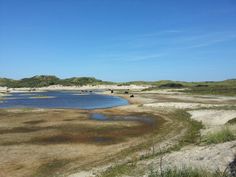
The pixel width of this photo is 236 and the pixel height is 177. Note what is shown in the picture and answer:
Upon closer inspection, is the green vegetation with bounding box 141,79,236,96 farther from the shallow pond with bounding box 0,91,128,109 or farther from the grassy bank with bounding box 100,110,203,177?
the grassy bank with bounding box 100,110,203,177

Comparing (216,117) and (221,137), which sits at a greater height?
(221,137)

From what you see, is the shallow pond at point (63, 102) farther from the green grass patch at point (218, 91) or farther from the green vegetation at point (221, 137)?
the green vegetation at point (221, 137)

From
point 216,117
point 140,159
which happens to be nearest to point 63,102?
point 216,117

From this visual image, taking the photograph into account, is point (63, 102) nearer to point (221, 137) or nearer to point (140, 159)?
point (140, 159)

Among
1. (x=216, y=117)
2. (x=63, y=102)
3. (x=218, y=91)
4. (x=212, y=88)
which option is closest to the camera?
(x=216, y=117)

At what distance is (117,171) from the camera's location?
17828 mm

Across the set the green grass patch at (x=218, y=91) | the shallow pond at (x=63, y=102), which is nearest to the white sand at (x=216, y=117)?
the shallow pond at (x=63, y=102)

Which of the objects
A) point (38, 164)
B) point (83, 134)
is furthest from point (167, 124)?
point (38, 164)

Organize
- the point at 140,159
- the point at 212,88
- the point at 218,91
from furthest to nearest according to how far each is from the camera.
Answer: the point at 212,88 → the point at 218,91 → the point at 140,159

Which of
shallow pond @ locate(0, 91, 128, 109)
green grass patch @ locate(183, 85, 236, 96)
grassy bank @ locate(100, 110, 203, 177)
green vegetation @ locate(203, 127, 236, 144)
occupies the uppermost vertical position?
green grass patch @ locate(183, 85, 236, 96)

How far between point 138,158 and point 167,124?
55.2 feet

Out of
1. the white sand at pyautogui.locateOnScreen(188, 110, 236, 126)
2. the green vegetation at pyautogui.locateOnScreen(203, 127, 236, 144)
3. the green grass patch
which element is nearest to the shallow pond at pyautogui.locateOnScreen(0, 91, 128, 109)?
the green grass patch

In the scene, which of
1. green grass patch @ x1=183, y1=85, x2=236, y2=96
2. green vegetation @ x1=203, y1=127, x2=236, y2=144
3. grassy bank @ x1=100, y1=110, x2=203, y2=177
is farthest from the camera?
green grass patch @ x1=183, y1=85, x2=236, y2=96

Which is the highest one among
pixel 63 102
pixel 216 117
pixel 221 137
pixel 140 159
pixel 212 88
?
pixel 212 88
